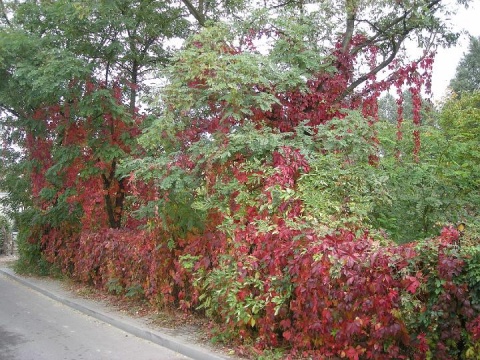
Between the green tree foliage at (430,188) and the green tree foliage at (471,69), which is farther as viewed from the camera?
the green tree foliage at (471,69)

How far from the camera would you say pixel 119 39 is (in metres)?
12.1

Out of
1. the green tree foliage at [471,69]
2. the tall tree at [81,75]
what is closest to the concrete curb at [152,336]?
the tall tree at [81,75]

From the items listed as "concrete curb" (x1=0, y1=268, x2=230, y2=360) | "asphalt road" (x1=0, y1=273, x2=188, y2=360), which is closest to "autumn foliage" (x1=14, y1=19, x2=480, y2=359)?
"concrete curb" (x1=0, y1=268, x2=230, y2=360)

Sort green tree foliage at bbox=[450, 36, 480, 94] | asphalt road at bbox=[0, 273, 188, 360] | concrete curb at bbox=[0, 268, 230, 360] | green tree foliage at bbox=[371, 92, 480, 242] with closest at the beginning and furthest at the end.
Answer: concrete curb at bbox=[0, 268, 230, 360] < asphalt road at bbox=[0, 273, 188, 360] < green tree foliage at bbox=[371, 92, 480, 242] < green tree foliage at bbox=[450, 36, 480, 94]

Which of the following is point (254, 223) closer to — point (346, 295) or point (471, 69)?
point (346, 295)

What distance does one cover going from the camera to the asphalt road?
6.85m

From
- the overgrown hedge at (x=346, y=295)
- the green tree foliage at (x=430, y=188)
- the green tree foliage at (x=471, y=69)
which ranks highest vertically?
the green tree foliage at (x=471, y=69)

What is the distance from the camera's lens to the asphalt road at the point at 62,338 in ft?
22.5

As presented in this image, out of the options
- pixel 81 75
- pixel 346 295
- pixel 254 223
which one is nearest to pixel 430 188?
pixel 254 223

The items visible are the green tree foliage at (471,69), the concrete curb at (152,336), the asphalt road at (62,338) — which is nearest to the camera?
the concrete curb at (152,336)

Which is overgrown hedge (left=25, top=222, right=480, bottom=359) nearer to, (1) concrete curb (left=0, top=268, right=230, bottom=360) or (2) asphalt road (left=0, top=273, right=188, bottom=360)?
(1) concrete curb (left=0, top=268, right=230, bottom=360)

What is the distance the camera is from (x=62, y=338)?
306 inches

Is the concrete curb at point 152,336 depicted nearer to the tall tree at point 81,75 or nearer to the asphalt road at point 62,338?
the asphalt road at point 62,338

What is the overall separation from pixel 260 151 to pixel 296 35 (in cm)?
284
